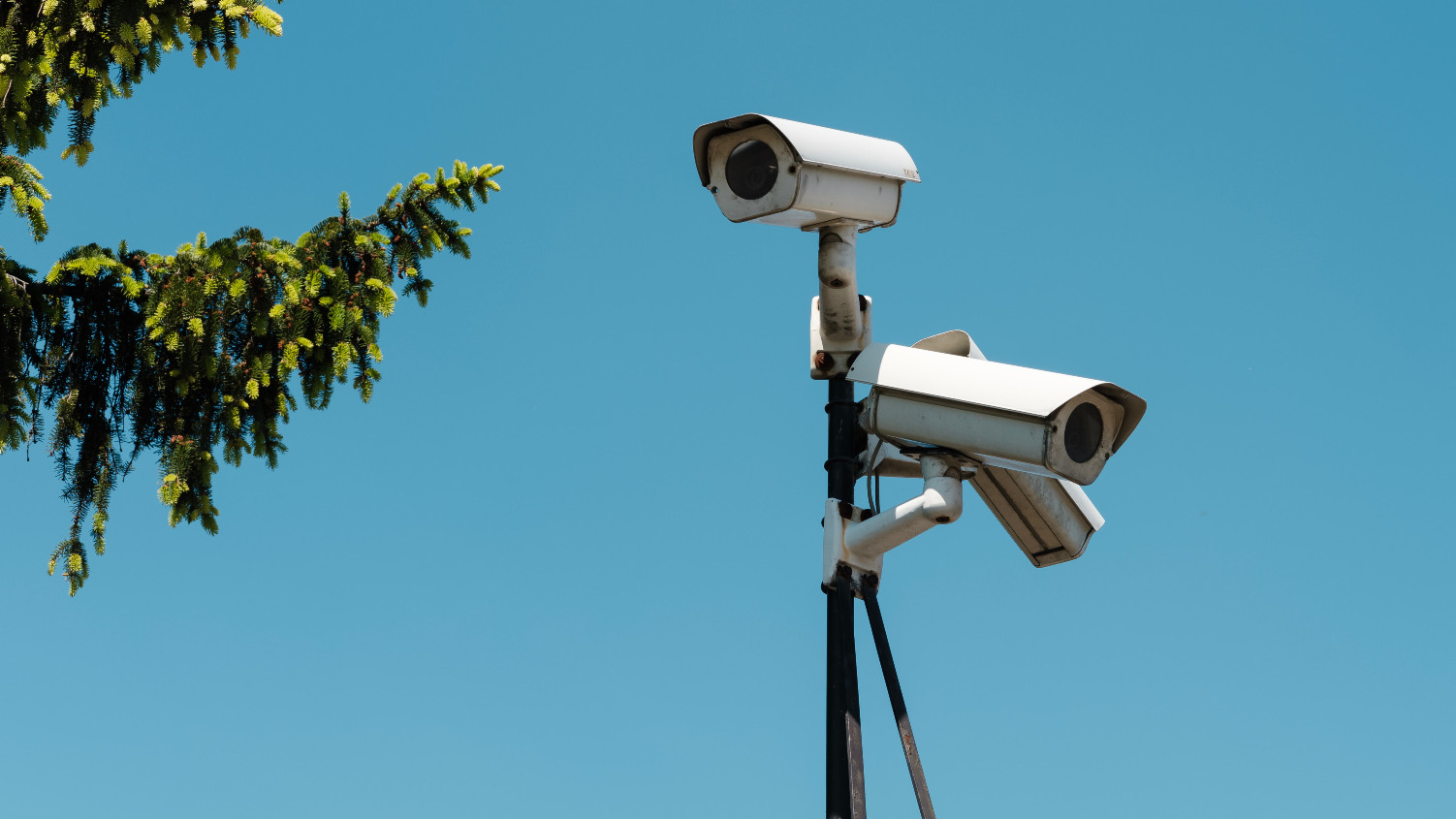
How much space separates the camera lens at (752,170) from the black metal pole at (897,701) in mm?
1038

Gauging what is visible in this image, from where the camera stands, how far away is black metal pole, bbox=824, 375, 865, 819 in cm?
379

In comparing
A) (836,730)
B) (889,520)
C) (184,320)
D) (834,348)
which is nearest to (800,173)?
(834,348)

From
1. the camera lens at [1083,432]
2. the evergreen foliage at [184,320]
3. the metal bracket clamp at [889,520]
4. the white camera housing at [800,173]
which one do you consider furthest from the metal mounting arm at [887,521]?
the evergreen foliage at [184,320]

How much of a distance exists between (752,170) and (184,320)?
292 centimetres

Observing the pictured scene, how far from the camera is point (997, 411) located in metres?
3.92

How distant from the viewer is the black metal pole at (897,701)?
3.89 meters

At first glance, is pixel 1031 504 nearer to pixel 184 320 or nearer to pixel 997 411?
pixel 997 411

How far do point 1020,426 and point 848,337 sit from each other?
59cm

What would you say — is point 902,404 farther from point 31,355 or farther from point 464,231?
point 31,355

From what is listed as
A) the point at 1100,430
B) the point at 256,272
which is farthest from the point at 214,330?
the point at 1100,430

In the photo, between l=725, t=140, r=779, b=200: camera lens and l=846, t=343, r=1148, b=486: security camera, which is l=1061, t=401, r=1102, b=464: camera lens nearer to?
l=846, t=343, r=1148, b=486: security camera

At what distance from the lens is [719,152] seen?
423 cm

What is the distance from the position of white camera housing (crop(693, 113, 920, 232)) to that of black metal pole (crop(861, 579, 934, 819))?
958 mm

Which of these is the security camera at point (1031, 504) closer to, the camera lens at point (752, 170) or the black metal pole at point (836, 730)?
the black metal pole at point (836, 730)
